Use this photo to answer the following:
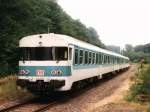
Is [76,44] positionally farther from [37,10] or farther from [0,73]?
[37,10]

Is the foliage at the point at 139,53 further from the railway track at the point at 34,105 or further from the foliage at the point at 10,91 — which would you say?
the railway track at the point at 34,105

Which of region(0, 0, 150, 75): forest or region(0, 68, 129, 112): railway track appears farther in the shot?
region(0, 0, 150, 75): forest

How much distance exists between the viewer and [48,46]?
57.1 feet

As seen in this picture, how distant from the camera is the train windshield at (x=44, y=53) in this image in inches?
677

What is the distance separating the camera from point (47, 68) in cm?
1712

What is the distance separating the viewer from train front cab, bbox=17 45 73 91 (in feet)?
55.4

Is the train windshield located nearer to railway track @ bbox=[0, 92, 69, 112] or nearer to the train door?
the train door

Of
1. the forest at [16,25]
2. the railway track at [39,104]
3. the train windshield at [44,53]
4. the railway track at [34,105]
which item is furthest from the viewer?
the forest at [16,25]

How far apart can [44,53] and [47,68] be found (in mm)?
718

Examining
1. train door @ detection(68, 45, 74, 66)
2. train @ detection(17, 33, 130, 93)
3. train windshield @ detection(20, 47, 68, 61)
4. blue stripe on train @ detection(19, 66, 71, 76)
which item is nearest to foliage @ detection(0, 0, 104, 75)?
train windshield @ detection(20, 47, 68, 61)


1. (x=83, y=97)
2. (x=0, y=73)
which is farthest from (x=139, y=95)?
(x=0, y=73)

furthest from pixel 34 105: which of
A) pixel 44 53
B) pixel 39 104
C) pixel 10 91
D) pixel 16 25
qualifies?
pixel 16 25

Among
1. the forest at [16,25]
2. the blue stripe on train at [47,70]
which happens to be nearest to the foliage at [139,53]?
the forest at [16,25]

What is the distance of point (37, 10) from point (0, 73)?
20.8 m
